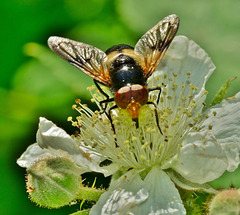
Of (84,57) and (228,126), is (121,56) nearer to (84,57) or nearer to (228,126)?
(84,57)

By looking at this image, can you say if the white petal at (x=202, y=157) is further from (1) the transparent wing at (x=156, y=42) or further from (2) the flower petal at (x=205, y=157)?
(1) the transparent wing at (x=156, y=42)

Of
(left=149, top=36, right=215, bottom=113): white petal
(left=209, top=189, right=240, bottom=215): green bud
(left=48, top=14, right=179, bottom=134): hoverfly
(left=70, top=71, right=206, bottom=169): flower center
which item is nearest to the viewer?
(left=209, top=189, right=240, bottom=215): green bud

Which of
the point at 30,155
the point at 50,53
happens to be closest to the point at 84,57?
the point at 30,155

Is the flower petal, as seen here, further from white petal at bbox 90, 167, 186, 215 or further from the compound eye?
the compound eye

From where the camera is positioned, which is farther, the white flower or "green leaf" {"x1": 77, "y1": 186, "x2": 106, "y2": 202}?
"green leaf" {"x1": 77, "y1": 186, "x2": 106, "y2": 202}

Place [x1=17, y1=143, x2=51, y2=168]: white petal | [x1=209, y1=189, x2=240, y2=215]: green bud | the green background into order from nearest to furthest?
[x1=209, y1=189, x2=240, y2=215]: green bud, [x1=17, y1=143, x2=51, y2=168]: white petal, the green background

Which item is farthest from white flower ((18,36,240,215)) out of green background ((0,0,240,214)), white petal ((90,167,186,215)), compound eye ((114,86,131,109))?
green background ((0,0,240,214))

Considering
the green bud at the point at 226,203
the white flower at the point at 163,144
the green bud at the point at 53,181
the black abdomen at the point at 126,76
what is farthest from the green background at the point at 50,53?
the green bud at the point at 226,203
